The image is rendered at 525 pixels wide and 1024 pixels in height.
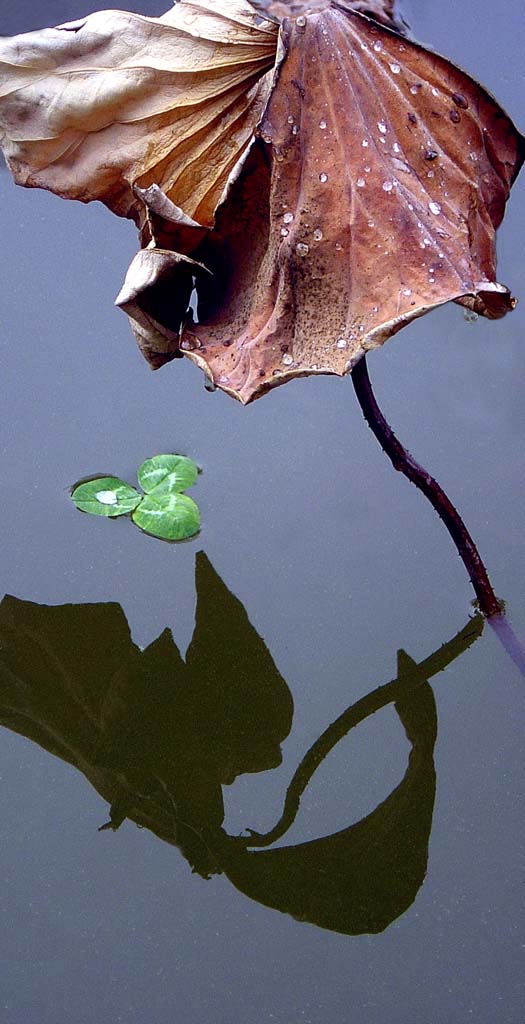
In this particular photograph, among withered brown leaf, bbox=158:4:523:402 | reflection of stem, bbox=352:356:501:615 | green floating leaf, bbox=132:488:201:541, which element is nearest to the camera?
withered brown leaf, bbox=158:4:523:402

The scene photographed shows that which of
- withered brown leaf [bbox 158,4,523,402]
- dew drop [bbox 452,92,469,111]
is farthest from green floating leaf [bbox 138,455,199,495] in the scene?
dew drop [bbox 452,92,469,111]

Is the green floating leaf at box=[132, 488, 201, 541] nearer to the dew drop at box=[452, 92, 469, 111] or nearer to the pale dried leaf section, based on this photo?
the pale dried leaf section

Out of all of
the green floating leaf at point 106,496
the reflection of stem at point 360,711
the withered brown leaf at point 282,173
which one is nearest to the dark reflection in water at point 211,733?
the reflection of stem at point 360,711

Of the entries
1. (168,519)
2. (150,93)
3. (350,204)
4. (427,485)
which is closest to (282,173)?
(350,204)

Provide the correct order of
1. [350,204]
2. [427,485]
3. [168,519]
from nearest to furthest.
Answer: [350,204]
[427,485]
[168,519]

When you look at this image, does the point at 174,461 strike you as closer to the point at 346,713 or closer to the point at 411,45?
the point at 346,713

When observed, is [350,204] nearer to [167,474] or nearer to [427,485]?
[427,485]
